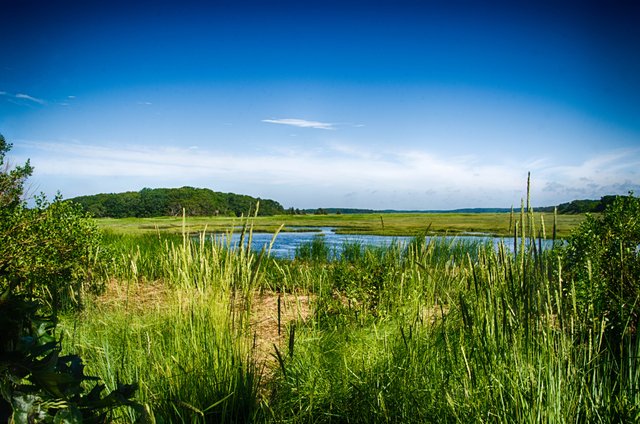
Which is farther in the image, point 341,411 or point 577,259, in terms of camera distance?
point 577,259

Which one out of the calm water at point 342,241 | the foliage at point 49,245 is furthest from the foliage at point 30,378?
the foliage at point 49,245

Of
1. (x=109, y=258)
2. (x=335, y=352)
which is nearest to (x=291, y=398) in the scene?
(x=335, y=352)

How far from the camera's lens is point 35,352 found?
45.0 inches

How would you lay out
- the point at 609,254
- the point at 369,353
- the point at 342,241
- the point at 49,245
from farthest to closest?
the point at 342,241
the point at 49,245
the point at 609,254
the point at 369,353

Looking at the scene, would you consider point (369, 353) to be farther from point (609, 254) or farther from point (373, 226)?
point (373, 226)

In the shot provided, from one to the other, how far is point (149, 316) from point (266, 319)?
5.36 ft

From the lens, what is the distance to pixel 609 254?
4.46 metres

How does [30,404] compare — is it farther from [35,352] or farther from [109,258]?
[109,258]

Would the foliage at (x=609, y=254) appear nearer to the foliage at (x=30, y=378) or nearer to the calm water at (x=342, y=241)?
the calm water at (x=342, y=241)

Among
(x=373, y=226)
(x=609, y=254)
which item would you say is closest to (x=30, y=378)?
(x=609, y=254)

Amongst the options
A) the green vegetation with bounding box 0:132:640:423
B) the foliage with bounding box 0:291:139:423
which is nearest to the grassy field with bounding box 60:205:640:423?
the green vegetation with bounding box 0:132:640:423

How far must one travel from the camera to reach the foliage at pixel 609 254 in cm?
403

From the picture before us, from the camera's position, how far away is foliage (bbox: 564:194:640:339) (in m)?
4.03

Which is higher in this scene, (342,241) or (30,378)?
(30,378)
